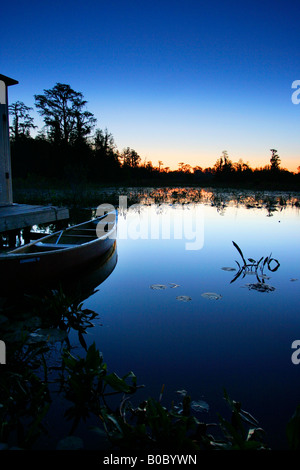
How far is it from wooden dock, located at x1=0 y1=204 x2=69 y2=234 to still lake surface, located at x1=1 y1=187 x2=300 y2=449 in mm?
1818

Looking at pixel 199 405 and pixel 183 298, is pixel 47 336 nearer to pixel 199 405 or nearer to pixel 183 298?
pixel 199 405

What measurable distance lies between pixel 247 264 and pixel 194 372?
3.75m

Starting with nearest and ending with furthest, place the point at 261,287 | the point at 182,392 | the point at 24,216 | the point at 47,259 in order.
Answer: the point at 182,392 < the point at 47,259 < the point at 261,287 < the point at 24,216

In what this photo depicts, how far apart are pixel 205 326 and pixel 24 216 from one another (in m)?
4.05

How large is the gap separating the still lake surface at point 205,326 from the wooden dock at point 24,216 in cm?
182

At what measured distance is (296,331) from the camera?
3.52 metres

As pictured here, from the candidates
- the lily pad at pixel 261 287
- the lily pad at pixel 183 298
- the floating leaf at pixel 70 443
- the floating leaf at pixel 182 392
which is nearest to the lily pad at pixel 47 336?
the floating leaf at pixel 70 443

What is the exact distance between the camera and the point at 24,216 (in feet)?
18.3

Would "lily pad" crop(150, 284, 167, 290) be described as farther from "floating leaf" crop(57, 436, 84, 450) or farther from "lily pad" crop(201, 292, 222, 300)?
"floating leaf" crop(57, 436, 84, 450)

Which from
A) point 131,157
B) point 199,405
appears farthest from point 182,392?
point 131,157

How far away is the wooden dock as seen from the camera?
5.19 meters

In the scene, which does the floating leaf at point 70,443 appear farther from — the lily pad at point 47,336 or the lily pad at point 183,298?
the lily pad at point 183,298
